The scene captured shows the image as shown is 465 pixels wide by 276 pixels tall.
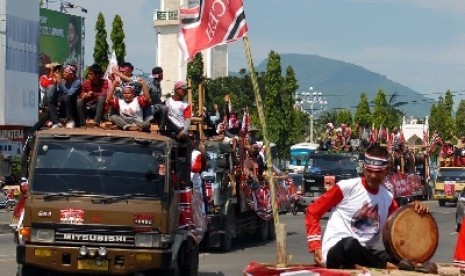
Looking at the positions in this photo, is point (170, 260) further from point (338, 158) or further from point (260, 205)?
point (338, 158)

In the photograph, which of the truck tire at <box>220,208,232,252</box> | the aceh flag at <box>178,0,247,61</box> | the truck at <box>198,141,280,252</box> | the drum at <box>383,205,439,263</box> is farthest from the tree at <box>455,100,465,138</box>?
the drum at <box>383,205,439,263</box>

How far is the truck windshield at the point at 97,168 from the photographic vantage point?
15.8 meters

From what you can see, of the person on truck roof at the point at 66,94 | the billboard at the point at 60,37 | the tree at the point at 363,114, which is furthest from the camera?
the tree at the point at 363,114

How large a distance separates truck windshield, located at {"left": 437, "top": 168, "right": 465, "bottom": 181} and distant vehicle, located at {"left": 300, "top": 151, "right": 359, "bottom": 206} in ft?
47.8

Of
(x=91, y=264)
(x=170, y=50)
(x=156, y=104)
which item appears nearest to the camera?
(x=91, y=264)

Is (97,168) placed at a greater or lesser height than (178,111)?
lesser

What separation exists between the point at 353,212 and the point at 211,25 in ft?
18.2

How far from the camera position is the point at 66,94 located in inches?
682

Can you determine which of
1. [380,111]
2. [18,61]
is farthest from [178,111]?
[380,111]

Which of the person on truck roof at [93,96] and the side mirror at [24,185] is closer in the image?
the side mirror at [24,185]

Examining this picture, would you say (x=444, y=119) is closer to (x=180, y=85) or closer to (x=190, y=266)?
(x=180, y=85)

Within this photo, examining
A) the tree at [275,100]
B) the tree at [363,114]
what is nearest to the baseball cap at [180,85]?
the tree at [275,100]

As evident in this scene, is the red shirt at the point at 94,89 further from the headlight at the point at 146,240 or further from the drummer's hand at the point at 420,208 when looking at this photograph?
the drummer's hand at the point at 420,208

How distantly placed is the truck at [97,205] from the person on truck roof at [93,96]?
1.15 metres
